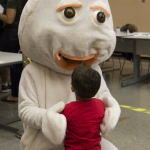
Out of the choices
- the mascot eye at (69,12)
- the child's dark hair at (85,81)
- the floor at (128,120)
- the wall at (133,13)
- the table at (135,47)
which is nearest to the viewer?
the child's dark hair at (85,81)

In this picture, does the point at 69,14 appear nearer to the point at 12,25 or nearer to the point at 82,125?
the point at 82,125

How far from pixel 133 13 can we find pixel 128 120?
5.55 meters

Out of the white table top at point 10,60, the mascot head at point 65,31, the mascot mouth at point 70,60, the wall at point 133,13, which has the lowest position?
the white table top at point 10,60

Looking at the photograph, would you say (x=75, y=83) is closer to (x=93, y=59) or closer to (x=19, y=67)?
(x=93, y=59)

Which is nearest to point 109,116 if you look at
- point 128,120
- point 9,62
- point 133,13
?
point 9,62

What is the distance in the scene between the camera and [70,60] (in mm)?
1514

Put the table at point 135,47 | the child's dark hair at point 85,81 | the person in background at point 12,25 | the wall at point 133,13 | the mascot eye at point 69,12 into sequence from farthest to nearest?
1. the wall at point 133,13
2. the table at point 135,47
3. the person in background at point 12,25
4. the mascot eye at point 69,12
5. the child's dark hair at point 85,81

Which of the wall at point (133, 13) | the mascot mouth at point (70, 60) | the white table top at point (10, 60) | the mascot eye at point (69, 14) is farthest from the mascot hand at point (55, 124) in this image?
the wall at point (133, 13)

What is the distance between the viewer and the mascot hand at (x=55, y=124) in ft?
4.03

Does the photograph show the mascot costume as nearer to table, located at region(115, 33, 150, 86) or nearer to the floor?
the floor

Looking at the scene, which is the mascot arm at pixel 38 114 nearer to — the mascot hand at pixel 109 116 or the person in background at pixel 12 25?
the mascot hand at pixel 109 116

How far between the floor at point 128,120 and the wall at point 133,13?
352cm

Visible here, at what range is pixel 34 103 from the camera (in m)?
1.46

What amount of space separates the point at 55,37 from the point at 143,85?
3.51 m
